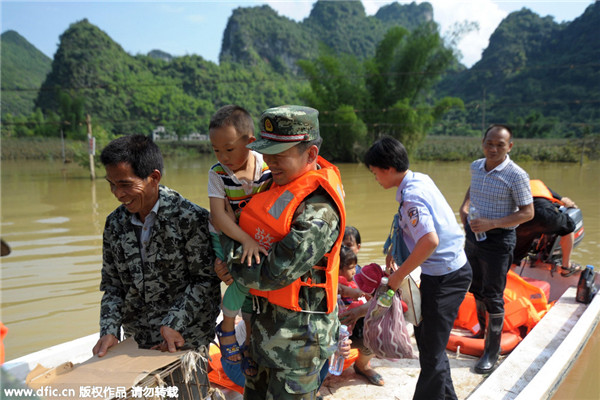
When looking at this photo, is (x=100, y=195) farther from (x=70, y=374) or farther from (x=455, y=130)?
(x=455, y=130)

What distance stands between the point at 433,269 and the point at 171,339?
4.41 ft

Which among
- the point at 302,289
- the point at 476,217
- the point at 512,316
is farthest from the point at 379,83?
the point at 302,289

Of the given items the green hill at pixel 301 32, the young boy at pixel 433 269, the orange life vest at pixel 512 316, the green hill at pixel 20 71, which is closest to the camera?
the young boy at pixel 433 269

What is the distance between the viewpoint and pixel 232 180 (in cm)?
182

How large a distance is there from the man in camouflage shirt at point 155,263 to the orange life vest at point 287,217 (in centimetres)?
34

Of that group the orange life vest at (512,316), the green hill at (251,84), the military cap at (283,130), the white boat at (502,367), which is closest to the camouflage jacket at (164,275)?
the military cap at (283,130)

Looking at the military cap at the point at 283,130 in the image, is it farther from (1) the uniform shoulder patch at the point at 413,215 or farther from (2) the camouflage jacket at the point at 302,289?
(1) the uniform shoulder patch at the point at 413,215

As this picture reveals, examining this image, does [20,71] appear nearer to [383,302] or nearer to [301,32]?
[301,32]

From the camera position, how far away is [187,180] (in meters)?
20.1

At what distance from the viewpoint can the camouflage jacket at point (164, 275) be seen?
5.56 feet

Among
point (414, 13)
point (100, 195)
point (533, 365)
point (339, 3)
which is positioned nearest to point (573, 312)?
point (533, 365)

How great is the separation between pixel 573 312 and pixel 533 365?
112cm

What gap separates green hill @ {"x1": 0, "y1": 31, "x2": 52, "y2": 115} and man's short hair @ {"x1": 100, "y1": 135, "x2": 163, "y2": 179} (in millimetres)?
49156

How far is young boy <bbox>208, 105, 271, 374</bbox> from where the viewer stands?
1.67 meters
